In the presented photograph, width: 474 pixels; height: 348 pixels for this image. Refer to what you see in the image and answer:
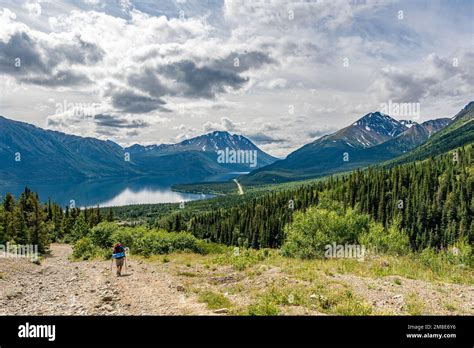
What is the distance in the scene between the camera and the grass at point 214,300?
513 inches

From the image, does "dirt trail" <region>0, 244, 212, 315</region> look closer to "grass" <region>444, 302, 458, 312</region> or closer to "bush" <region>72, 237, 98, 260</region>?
"grass" <region>444, 302, 458, 312</region>

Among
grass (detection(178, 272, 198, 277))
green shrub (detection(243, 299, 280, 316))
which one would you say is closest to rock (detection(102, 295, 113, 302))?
green shrub (detection(243, 299, 280, 316))

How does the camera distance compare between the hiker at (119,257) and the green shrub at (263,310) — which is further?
the hiker at (119,257)

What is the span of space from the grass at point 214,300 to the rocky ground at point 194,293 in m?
0.23

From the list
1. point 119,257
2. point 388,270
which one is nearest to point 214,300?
point 388,270

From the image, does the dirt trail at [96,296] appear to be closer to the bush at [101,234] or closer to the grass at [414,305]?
the grass at [414,305]

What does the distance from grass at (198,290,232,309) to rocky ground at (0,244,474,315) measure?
0.75ft

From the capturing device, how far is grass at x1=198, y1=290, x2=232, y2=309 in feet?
42.8

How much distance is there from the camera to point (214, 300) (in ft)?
45.1

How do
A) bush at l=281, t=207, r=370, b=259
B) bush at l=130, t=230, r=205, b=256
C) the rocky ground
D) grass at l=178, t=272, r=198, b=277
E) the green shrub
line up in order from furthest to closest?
bush at l=130, t=230, r=205, b=256 < bush at l=281, t=207, r=370, b=259 < grass at l=178, t=272, r=198, b=277 < the rocky ground < the green shrub

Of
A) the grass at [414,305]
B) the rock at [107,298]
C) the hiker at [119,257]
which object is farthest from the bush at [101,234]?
the grass at [414,305]
